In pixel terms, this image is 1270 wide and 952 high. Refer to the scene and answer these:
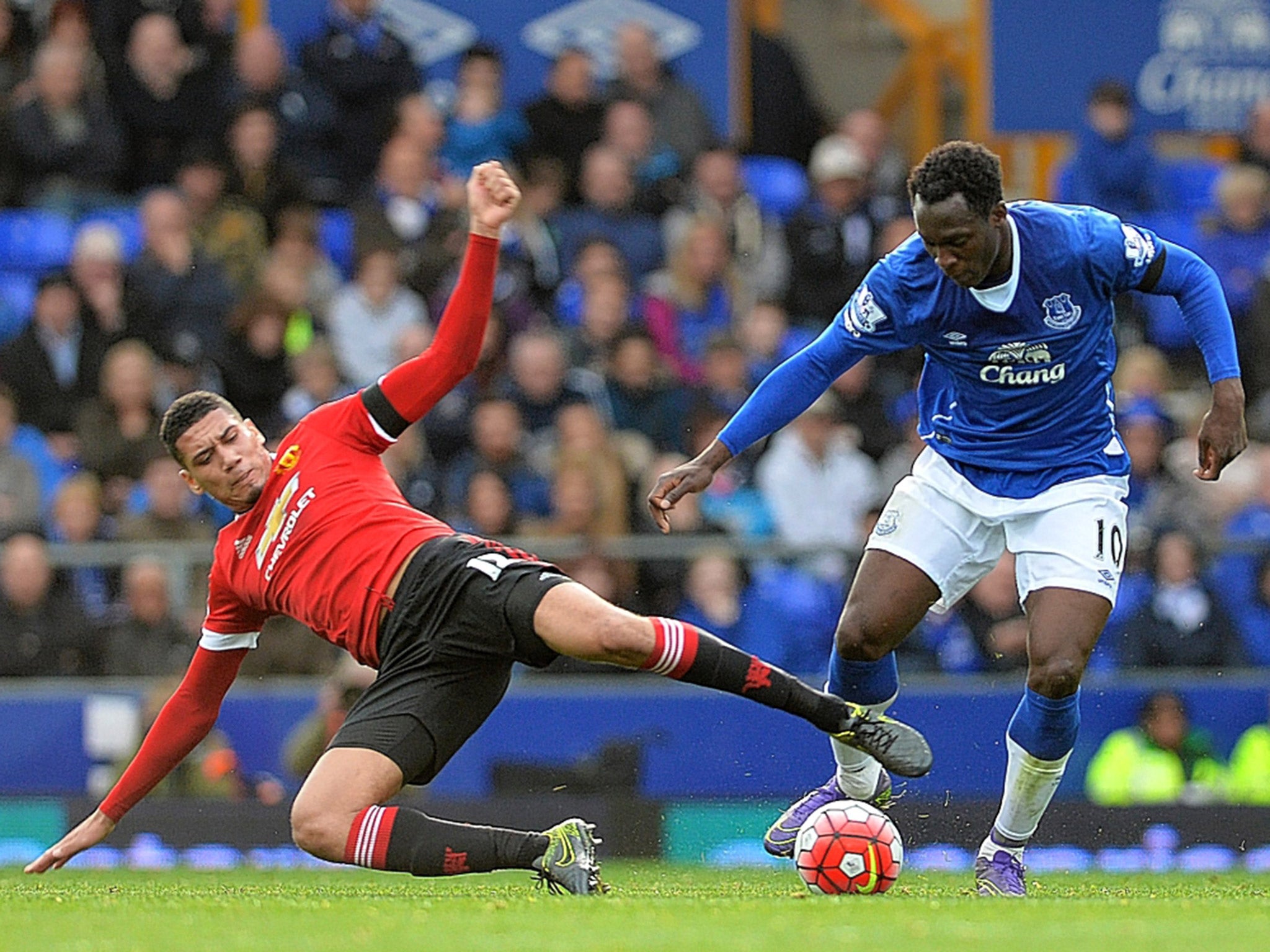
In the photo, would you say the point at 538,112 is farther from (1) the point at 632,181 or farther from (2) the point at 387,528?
(2) the point at 387,528

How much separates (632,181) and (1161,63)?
4.57 meters

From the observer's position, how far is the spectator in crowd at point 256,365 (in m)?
13.5

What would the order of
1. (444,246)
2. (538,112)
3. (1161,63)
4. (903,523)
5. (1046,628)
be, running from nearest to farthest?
(1046,628) < (903,523) < (444,246) < (538,112) < (1161,63)

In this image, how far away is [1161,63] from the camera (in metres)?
16.8

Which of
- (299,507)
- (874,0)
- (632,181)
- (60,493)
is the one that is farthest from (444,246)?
(299,507)

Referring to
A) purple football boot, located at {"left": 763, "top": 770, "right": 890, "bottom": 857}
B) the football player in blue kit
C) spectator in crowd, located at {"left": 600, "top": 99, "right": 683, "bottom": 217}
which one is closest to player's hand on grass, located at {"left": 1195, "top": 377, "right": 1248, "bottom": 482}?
the football player in blue kit

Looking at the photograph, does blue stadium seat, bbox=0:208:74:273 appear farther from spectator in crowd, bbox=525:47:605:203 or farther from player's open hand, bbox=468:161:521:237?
player's open hand, bbox=468:161:521:237

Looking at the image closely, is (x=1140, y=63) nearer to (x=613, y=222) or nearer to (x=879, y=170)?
(x=879, y=170)

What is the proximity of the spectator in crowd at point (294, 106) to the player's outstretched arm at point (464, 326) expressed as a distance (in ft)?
24.3

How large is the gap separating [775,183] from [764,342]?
244 centimetres

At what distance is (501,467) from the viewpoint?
12695 mm

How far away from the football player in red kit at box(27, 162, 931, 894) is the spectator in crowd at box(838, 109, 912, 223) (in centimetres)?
737

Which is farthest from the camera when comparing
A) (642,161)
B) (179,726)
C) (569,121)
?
(569,121)

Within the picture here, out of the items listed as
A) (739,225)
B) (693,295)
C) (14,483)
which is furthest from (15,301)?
(739,225)
